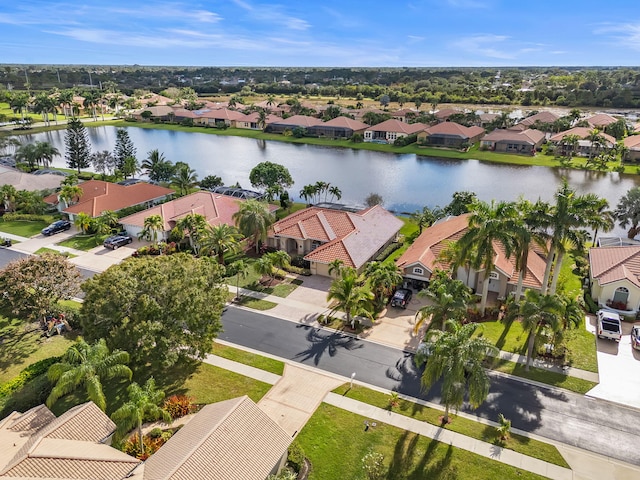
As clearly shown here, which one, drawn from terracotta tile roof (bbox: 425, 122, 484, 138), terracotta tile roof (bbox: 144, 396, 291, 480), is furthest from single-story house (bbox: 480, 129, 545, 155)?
terracotta tile roof (bbox: 144, 396, 291, 480)

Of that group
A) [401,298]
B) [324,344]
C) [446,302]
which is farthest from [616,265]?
[324,344]

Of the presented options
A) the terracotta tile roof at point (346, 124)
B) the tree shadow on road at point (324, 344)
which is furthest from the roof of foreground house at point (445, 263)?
the terracotta tile roof at point (346, 124)

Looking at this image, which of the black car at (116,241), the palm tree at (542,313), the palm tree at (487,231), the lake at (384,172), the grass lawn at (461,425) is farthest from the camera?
the lake at (384,172)

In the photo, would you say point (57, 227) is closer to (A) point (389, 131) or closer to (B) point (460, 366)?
(B) point (460, 366)

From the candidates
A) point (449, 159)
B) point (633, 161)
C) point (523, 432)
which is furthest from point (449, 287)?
point (633, 161)

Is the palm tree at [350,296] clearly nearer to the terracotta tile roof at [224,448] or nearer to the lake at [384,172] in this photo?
the terracotta tile roof at [224,448]

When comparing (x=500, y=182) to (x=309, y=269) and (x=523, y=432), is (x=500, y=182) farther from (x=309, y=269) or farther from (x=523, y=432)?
(x=523, y=432)

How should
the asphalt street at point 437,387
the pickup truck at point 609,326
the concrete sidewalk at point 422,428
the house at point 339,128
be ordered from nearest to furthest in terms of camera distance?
the concrete sidewalk at point 422,428
the asphalt street at point 437,387
the pickup truck at point 609,326
the house at point 339,128
